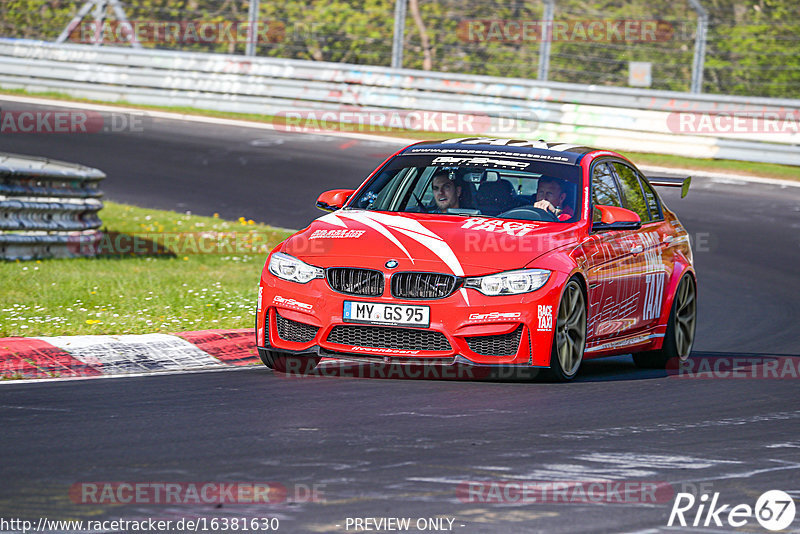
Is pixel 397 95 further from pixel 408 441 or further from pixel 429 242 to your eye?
pixel 408 441

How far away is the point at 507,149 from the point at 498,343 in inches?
77.0

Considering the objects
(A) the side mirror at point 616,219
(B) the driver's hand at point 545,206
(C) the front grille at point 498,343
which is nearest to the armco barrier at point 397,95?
(A) the side mirror at point 616,219

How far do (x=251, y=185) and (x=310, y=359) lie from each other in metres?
11.5

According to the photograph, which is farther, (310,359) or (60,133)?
(60,133)

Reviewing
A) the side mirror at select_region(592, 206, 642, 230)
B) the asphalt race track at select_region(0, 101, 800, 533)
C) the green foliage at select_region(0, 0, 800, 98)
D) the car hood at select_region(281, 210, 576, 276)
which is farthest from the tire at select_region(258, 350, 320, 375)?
the green foliage at select_region(0, 0, 800, 98)

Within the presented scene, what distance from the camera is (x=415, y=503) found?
5.37 metres

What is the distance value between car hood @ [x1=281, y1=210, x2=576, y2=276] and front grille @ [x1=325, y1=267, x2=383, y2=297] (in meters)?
0.04

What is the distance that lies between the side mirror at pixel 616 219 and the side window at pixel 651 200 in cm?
130

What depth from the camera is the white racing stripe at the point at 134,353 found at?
29.6 feet

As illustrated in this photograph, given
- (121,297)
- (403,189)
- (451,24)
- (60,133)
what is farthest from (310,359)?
(451,24)

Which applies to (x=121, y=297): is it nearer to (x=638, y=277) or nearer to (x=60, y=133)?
(x=638, y=277)

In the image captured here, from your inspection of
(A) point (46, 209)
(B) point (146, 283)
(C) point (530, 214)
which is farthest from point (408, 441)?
(A) point (46, 209)

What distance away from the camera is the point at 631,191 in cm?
1036

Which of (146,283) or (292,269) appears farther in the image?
(146,283)
